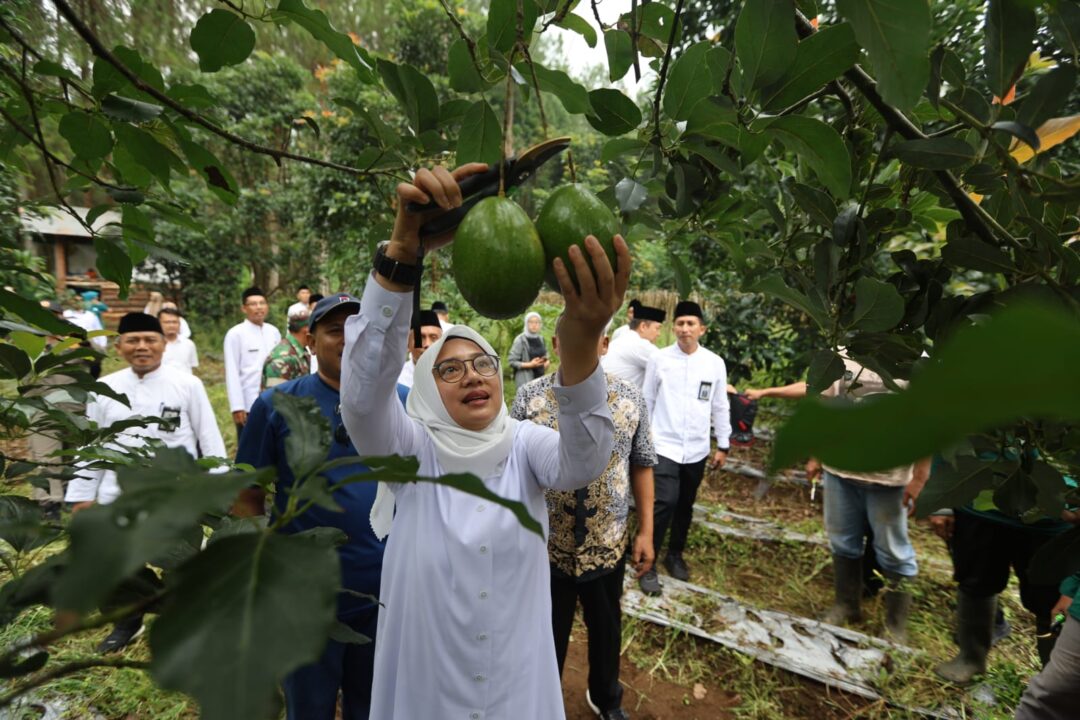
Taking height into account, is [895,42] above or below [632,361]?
above

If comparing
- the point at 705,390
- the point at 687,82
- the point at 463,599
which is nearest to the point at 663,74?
the point at 687,82

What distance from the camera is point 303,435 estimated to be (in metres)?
0.57

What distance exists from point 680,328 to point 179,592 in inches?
152

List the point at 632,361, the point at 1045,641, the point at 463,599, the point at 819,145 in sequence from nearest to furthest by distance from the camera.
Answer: the point at 819,145, the point at 463,599, the point at 1045,641, the point at 632,361

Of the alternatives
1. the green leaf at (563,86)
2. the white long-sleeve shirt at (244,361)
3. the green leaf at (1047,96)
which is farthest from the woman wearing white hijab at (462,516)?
the white long-sleeve shirt at (244,361)

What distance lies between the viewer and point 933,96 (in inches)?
29.6

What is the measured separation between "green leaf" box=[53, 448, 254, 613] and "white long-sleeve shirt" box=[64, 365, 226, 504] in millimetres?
2814

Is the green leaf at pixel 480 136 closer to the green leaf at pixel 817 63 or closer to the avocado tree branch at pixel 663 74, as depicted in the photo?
the avocado tree branch at pixel 663 74

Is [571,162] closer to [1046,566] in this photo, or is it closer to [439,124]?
[439,124]

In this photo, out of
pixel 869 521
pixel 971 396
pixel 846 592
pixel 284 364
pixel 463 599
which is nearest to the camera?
pixel 971 396

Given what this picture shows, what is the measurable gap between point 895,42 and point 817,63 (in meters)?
0.15

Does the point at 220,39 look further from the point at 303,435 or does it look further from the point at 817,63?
the point at 817,63

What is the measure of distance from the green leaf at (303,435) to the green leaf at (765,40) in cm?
75

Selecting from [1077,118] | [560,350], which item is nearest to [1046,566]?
[1077,118]
